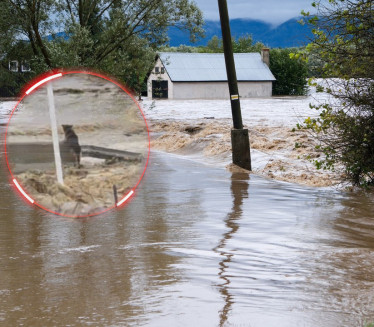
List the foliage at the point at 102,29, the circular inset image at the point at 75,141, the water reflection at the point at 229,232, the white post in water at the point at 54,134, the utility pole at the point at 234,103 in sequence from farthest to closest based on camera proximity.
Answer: the foliage at the point at 102,29 < the utility pole at the point at 234,103 < the water reflection at the point at 229,232 < the circular inset image at the point at 75,141 < the white post in water at the point at 54,134

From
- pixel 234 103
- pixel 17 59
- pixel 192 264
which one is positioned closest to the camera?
pixel 192 264

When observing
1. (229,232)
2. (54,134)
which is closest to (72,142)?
(54,134)

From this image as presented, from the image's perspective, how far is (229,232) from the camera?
794 cm

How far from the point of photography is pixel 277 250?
275 inches

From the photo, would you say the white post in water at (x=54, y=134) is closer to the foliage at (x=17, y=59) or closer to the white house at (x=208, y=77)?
the foliage at (x=17, y=59)

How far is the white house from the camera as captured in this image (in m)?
85.7

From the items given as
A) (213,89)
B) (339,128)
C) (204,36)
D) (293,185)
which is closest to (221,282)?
(339,128)

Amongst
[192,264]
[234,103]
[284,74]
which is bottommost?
[192,264]

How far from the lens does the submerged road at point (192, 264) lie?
4977 mm

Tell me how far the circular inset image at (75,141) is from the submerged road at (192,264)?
2.60 feet

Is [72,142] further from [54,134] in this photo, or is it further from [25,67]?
[25,67]

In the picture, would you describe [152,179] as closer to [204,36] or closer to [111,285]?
[111,285]

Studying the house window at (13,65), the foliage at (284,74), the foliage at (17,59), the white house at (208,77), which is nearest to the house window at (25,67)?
the foliage at (17,59)

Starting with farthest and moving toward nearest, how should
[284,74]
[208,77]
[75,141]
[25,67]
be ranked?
[284,74]
[208,77]
[25,67]
[75,141]
